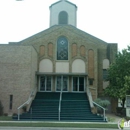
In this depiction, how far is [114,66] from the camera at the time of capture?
88.3ft

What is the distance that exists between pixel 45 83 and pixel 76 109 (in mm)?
7099

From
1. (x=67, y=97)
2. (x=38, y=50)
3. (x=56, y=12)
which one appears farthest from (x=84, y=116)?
(x=56, y=12)

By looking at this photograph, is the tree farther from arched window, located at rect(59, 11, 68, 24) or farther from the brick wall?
arched window, located at rect(59, 11, 68, 24)

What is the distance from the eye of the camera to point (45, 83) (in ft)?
94.6

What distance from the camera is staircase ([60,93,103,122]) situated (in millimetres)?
20734

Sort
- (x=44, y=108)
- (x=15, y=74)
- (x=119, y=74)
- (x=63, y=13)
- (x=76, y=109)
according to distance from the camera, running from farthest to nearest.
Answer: (x=63, y=13)
(x=119, y=74)
(x=15, y=74)
(x=44, y=108)
(x=76, y=109)

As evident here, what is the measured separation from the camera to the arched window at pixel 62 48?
2956 cm

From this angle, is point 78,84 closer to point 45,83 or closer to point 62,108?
point 45,83

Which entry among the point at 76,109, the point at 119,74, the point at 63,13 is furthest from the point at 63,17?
the point at 76,109

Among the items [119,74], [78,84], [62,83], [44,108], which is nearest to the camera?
[44,108]

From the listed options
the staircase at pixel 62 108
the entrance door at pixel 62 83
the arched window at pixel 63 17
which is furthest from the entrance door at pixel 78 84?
the arched window at pixel 63 17

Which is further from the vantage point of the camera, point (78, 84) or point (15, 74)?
point (78, 84)

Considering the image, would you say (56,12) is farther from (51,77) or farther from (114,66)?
(114,66)

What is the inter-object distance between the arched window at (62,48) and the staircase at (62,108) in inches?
186
